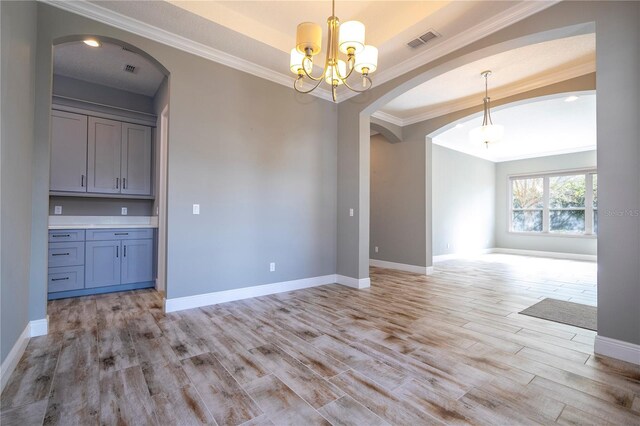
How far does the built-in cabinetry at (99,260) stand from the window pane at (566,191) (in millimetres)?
10129

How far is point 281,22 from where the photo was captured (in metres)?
3.18

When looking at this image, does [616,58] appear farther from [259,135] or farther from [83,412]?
[83,412]

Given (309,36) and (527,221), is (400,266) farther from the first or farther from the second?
(527,221)

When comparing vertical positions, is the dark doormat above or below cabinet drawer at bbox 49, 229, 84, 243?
below

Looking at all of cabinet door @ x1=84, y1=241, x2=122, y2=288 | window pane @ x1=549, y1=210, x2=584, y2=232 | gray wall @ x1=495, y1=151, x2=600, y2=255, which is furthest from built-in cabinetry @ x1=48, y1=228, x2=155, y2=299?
window pane @ x1=549, y1=210, x2=584, y2=232

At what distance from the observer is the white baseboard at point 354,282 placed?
4242 millimetres

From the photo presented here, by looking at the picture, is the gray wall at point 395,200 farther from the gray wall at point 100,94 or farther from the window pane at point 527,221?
the window pane at point 527,221

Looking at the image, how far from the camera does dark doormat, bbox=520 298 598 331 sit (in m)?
2.91

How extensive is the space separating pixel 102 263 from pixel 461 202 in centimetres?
804

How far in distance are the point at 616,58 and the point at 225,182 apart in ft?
12.3

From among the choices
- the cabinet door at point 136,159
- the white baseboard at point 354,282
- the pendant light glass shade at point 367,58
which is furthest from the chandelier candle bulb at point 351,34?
the cabinet door at point 136,159

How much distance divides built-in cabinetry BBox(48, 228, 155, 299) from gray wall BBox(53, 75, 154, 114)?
6.64 feet

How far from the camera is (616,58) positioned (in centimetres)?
216

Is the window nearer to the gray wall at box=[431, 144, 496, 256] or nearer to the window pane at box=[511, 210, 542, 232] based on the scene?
the window pane at box=[511, 210, 542, 232]
